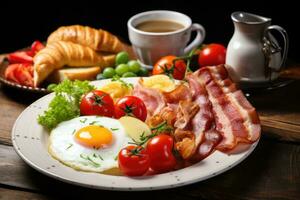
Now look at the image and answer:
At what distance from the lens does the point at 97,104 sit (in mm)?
2961

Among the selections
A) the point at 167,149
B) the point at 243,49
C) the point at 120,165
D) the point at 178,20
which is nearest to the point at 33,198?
the point at 120,165

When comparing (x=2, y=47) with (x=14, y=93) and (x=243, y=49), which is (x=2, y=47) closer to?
(x=14, y=93)

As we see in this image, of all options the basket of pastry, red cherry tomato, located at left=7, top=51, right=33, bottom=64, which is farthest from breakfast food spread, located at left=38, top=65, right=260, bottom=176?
red cherry tomato, located at left=7, top=51, right=33, bottom=64

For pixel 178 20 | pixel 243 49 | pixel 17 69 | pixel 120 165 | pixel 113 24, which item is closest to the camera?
pixel 120 165

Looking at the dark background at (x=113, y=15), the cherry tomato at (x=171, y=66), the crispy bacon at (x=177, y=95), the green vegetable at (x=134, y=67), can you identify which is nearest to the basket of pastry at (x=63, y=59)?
the green vegetable at (x=134, y=67)

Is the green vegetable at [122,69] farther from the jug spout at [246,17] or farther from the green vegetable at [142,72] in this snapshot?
the jug spout at [246,17]

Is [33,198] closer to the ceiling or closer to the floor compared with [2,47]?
closer to the ceiling

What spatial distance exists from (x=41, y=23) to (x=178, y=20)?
1.50 m

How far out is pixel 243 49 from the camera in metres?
3.37

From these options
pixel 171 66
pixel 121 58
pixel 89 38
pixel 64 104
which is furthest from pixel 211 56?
pixel 64 104

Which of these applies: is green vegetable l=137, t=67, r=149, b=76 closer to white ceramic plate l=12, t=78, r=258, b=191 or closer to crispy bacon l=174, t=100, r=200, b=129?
crispy bacon l=174, t=100, r=200, b=129

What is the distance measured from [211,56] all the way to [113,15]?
1438 millimetres

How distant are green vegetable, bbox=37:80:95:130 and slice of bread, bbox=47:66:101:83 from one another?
0.29 metres

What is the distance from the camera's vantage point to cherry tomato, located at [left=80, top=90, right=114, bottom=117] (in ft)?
9.74
